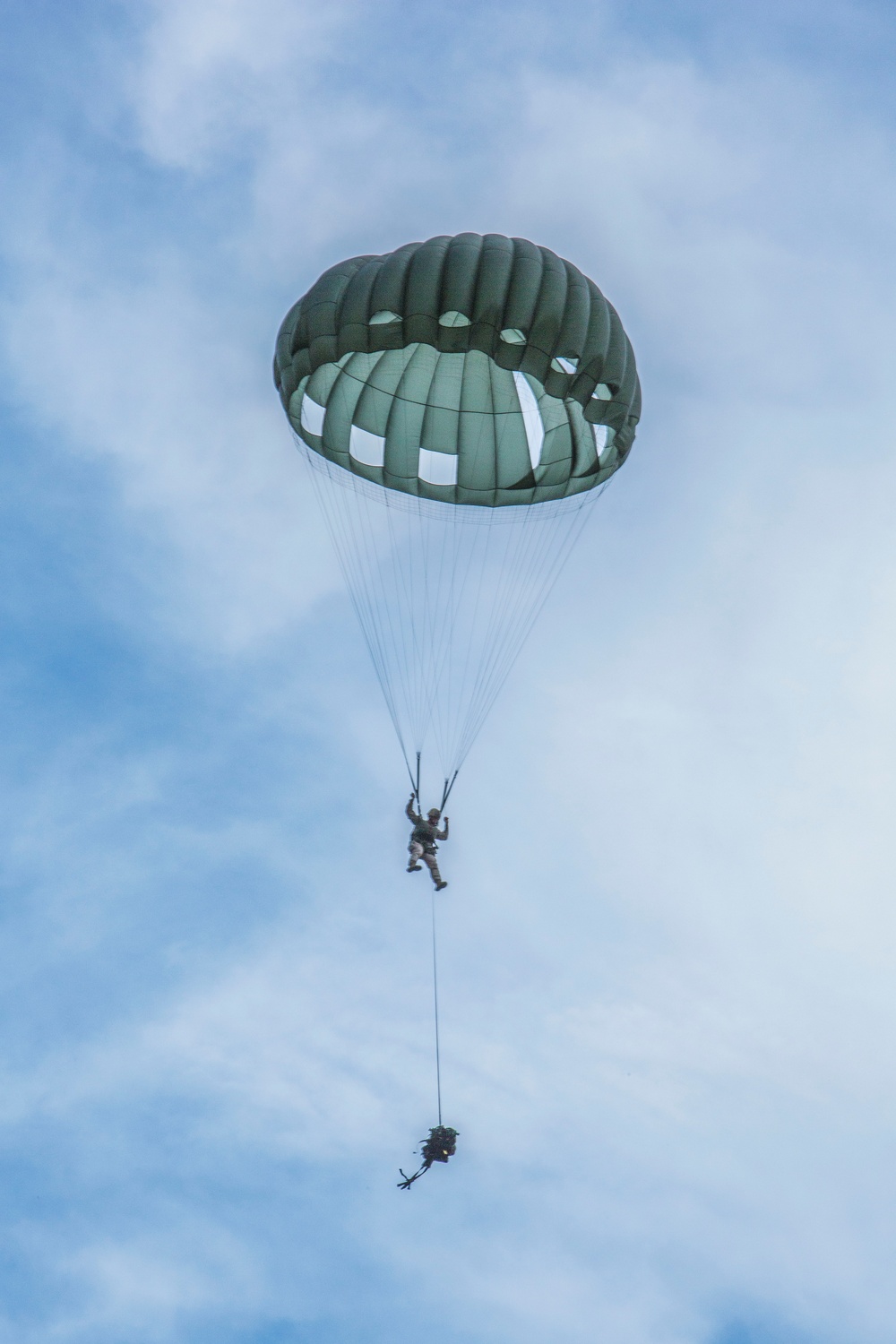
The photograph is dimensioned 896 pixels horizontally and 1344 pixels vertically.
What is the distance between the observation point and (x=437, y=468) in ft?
79.6

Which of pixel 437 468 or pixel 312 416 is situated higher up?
pixel 312 416

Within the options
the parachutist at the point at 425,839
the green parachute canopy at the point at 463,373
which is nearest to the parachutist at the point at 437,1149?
the parachutist at the point at 425,839

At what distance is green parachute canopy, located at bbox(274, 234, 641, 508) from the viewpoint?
69.8 feet

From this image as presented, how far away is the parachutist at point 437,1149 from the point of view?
65.3ft

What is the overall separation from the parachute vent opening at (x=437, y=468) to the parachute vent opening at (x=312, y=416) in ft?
6.45

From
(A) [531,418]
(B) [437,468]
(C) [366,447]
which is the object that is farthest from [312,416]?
(A) [531,418]

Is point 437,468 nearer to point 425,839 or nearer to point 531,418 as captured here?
point 531,418

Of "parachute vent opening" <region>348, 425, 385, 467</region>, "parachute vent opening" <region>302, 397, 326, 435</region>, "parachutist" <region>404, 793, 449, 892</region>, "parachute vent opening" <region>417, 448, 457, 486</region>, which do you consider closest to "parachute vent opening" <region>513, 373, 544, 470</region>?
"parachute vent opening" <region>417, 448, 457, 486</region>

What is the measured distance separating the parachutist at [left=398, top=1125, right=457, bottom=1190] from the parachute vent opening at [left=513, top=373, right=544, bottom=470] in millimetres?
11521

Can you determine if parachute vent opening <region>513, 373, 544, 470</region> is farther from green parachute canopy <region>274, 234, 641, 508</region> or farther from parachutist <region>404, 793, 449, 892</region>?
parachutist <region>404, 793, 449, 892</region>

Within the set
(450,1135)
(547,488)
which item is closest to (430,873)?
(450,1135)

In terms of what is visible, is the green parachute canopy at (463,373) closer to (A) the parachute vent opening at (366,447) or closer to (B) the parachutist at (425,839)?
(A) the parachute vent opening at (366,447)

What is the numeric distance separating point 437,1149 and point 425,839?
4.95m

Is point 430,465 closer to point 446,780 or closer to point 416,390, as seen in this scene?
point 416,390
